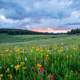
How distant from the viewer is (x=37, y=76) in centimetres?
780

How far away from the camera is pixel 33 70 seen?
8633 millimetres

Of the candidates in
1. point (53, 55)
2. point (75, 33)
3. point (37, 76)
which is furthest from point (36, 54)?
point (75, 33)

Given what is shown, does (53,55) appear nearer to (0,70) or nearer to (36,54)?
(36,54)

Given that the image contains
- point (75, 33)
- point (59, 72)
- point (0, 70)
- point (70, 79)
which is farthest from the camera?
point (75, 33)

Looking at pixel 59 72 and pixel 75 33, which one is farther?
pixel 75 33

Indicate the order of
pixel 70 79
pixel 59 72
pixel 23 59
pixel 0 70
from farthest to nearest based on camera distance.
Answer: pixel 23 59
pixel 0 70
pixel 59 72
pixel 70 79

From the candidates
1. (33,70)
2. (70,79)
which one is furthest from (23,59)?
(70,79)

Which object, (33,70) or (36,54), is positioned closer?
(33,70)

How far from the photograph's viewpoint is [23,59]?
380 inches

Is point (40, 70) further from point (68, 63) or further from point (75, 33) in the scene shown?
point (75, 33)

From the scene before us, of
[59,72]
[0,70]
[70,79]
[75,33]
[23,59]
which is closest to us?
[70,79]

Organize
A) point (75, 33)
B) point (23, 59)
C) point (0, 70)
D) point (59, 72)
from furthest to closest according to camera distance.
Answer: point (75, 33) → point (23, 59) → point (0, 70) → point (59, 72)

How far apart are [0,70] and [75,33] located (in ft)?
90.7

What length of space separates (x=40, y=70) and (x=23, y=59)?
6.64ft
